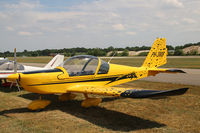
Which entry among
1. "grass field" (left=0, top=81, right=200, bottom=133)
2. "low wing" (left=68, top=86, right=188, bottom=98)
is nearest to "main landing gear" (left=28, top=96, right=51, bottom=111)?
"grass field" (left=0, top=81, right=200, bottom=133)

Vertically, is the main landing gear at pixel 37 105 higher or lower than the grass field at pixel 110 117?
higher

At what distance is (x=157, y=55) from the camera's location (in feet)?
29.1

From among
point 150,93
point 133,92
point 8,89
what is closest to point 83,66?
point 133,92

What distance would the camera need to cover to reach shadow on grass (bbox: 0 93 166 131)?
15.9 ft

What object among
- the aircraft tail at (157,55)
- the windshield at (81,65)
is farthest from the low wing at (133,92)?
the aircraft tail at (157,55)

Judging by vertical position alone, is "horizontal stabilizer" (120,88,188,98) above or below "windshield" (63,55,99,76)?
below

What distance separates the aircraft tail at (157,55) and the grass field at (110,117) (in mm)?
1921

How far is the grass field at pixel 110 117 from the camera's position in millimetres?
4672

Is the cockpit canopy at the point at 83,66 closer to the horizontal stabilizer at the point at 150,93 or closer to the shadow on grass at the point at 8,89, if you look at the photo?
the horizontal stabilizer at the point at 150,93

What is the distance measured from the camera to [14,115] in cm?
573

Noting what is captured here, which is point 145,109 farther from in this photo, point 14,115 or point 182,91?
point 14,115

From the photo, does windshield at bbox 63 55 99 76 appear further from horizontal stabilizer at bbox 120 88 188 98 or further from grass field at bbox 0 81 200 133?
horizontal stabilizer at bbox 120 88 188 98

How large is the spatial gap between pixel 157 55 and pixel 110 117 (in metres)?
4.62

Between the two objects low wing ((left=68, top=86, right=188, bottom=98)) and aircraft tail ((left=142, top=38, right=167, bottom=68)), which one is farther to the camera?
aircraft tail ((left=142, top=38, right=167, bottom=68))
